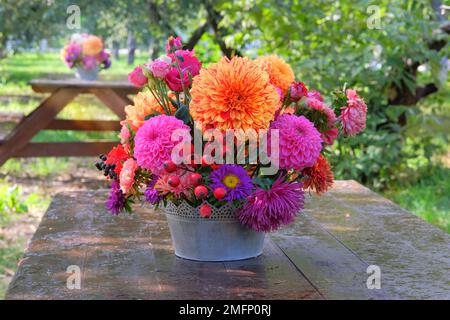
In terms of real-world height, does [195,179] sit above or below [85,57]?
below

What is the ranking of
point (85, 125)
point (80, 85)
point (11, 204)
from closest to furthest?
point (11, 204), point (80, 85), point (85, 125)

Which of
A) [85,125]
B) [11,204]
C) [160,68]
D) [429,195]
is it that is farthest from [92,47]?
[160,68]

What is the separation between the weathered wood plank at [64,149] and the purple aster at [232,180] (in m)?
4.23

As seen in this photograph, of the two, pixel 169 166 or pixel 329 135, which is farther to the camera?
pixel 329 135

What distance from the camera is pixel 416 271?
5.36 feet

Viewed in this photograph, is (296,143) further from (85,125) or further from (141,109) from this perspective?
(85,125)

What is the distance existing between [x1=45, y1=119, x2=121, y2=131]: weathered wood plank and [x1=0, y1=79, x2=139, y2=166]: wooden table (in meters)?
0.20

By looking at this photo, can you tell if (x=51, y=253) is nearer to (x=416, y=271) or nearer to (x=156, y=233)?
(x=156, y=233)

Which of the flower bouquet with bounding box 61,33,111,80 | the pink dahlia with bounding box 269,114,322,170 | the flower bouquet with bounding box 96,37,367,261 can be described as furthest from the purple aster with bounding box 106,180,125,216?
the flower bouquet with bounding box 61,33,111,80

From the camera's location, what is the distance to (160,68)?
1.59 meters

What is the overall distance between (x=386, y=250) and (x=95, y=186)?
4.29 meters

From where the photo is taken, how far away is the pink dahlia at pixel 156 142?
1.48 metres

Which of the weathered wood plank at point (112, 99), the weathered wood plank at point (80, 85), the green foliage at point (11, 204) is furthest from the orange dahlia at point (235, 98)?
the weathered wood plank at point (112, 99)

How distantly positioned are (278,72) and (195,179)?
34 cm
